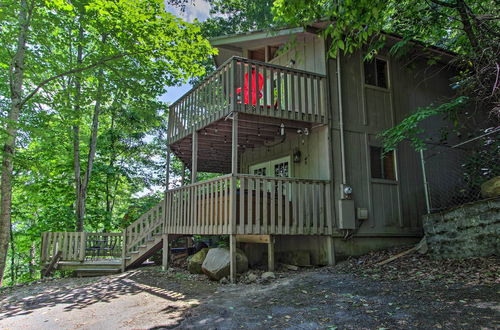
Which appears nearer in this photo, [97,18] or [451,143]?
[97,18]

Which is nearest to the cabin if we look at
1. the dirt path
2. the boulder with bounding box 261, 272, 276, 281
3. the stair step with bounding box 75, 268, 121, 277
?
the stair step with bounding box 75, 268, 121, 277

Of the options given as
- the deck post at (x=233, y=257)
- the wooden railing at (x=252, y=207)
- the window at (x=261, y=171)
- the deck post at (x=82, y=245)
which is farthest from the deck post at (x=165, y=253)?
the window at (x=261, y=171)

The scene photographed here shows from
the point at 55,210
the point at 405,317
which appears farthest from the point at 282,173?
the point at 55,210

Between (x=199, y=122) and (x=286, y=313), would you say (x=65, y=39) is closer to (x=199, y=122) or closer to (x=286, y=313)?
(x=199, y=122)

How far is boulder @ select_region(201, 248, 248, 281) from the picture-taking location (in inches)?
288

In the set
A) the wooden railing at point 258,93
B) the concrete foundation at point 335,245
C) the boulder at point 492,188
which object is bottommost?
the concrete foundation at point 335,245

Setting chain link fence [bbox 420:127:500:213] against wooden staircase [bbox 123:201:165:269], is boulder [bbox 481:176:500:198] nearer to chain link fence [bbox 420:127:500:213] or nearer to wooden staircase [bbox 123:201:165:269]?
chain link fence [bbox 420:127:500:213]

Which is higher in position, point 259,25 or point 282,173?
point 259,25

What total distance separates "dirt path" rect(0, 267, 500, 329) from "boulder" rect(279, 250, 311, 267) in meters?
1.05

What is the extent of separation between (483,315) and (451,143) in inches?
324

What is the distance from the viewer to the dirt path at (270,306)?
12.8 feet

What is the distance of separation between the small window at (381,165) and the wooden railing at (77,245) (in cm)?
798

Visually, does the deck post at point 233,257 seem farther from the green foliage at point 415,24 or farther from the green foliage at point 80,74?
the green foliage at point 80,74

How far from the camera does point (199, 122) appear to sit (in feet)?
29.3
